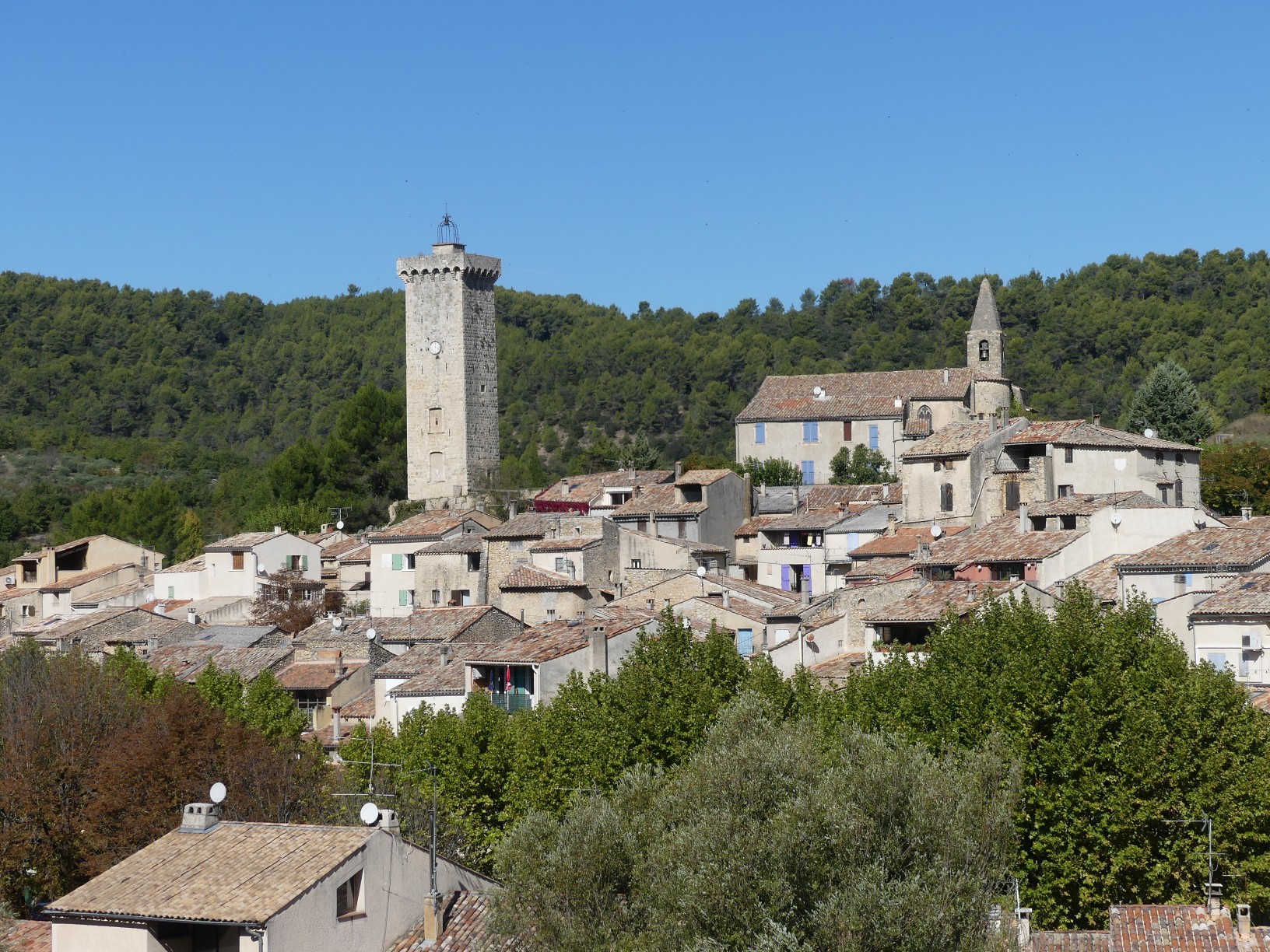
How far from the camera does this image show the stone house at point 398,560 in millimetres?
61281

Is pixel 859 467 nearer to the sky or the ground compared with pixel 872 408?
nearer to the ground

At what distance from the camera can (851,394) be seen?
72.9 m

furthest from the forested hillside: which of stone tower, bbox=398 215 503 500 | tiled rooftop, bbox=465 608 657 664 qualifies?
tiled rooftop, bbox=465 608 657 664

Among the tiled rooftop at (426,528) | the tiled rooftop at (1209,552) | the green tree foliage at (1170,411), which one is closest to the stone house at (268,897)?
the tiled rooftop at (1209,552)

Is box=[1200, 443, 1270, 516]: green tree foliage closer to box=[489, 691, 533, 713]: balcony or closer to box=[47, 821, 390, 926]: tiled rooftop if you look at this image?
box=[489, 691, 533, 713]: balcony

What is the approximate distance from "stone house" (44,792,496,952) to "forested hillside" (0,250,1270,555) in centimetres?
5264

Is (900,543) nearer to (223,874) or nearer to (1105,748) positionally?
(1105,748)

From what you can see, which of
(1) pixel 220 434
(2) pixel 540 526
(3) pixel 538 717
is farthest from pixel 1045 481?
(1) pixel 220 434

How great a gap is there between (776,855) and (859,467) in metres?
48.5

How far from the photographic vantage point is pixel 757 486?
68188 millimetres

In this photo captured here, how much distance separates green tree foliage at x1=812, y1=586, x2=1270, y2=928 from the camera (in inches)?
1065

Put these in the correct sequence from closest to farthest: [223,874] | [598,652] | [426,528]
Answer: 1. [223,874]
2. [598,652]
3. [426,528]

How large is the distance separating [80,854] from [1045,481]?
28205 millimetres

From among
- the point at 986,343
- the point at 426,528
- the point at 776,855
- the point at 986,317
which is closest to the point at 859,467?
the point at 986,343
